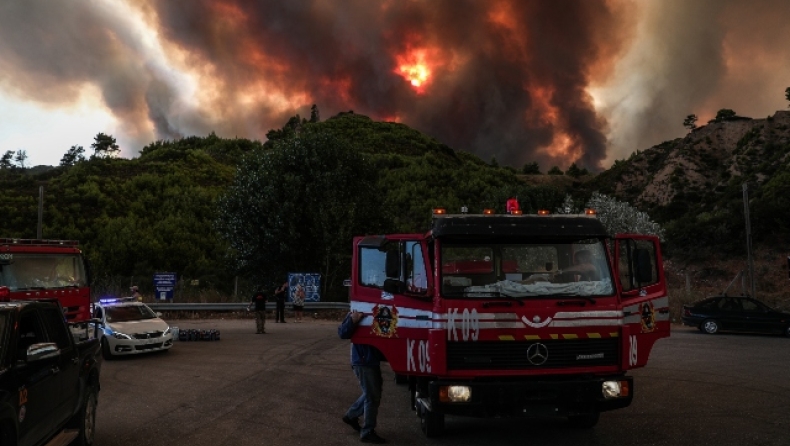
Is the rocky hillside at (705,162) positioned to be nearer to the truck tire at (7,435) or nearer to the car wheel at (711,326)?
the car wheel at (711,326)

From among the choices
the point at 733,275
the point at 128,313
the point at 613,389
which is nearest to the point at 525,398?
the point at 613,389

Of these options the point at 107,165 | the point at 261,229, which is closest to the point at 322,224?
the point at 261,229

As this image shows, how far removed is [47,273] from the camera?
15445mm

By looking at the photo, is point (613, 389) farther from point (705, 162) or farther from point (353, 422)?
point (705, 162)

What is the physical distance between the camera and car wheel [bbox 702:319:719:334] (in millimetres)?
23281

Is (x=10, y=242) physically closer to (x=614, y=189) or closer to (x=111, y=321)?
(x=111, y=321)

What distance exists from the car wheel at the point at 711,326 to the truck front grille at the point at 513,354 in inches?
728

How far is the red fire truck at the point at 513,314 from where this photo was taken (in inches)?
283

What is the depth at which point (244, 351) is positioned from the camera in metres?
17.3

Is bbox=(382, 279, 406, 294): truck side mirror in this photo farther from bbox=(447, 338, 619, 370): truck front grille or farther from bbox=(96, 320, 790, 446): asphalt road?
bbox=(96, 320, 790, 446): asphalt road

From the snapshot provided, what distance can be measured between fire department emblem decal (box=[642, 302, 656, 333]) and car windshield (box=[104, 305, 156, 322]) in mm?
13183

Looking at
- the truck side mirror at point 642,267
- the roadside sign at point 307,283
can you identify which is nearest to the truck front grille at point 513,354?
the truck side mirror at point 642,267

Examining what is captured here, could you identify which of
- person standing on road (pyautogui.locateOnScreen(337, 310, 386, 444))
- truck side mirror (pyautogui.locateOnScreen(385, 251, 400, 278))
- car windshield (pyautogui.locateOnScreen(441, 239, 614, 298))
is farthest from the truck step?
car windshield (pyautogui.locateOnScreen(441, 239, 614, 298))

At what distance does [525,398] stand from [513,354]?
0.47 meters
